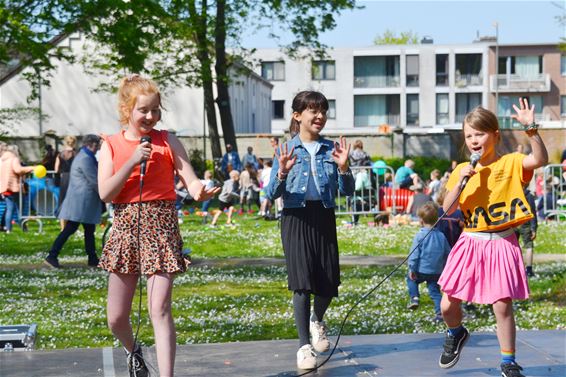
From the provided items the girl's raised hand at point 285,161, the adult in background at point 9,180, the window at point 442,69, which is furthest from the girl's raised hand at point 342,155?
the window at point 442,69

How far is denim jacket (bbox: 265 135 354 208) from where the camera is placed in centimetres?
712

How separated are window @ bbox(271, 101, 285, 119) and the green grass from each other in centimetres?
7152

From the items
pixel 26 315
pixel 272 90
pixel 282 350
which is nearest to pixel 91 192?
pixel 26 315

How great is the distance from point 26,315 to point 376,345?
4147 mm

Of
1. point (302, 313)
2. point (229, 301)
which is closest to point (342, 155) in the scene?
point (302, 313)

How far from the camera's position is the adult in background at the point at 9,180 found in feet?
69.7

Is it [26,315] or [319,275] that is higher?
[319,275]

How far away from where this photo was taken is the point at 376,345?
25.7 feet

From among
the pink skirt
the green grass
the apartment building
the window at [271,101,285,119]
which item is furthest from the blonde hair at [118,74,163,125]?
the window at [271,101,285,119]

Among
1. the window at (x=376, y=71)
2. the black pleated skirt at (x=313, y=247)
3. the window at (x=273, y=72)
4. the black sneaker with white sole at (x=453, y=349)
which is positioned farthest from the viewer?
the window at (x=273, y=72)

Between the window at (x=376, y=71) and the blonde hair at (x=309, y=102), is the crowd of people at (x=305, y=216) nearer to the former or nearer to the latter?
the blonde hair at (x=309, y=102)

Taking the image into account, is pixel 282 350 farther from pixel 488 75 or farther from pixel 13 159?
pixel 488 75

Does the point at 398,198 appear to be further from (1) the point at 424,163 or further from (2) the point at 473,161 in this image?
(1) the point at 424,163

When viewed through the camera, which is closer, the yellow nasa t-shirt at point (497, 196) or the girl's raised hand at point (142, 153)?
the girl's raised hand at point (142, 153)
